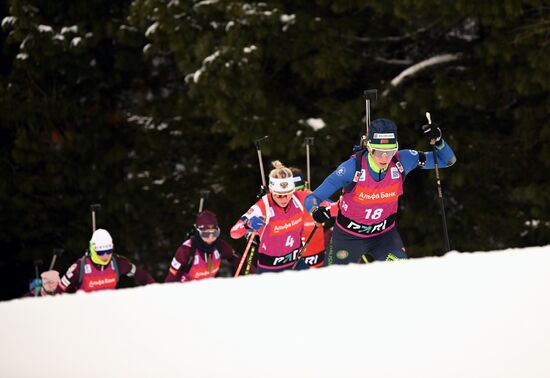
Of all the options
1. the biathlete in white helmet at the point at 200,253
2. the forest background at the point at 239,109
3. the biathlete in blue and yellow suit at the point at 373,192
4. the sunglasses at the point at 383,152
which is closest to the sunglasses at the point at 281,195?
the biathlete in blue and yellow suit at the point at 373,192

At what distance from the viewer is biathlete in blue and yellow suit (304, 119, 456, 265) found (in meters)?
7.24

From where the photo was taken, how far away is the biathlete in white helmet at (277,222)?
27.1 feet

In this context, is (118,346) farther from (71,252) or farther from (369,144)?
(71,252)

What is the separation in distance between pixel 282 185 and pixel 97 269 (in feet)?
8.79

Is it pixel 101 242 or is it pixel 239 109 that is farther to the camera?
pixel 239 109

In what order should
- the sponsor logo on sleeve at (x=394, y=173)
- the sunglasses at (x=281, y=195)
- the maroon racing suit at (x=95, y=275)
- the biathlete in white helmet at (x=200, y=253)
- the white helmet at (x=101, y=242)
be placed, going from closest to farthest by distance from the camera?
the sponsor logo on sleeve at (x=394, y=173) → the sunglasses at (x=281, y=195) → the biathlete in white helmet at (x=200, y=253) → the white helmet at (x=101, y=242) → the maroon racing suit at (x=95, y=275)

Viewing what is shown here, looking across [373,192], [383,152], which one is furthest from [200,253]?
[383,152]

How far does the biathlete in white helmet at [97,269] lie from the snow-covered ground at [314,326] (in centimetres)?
483

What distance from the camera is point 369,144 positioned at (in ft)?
23.7

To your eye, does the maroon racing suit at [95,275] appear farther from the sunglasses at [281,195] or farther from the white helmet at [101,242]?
the sunglasses at [281,195]

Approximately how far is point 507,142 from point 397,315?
33.7ft

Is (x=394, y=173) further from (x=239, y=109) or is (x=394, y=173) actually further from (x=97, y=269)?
(x=239, y=109)

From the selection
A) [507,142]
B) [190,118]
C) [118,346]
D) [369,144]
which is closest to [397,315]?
[118,346]

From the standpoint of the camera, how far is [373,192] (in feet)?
24.3
